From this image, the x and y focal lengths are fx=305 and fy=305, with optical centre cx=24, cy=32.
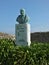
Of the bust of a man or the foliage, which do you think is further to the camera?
the bust of a man

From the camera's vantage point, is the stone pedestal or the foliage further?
the stone pedestal

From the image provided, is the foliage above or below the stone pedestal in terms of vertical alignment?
below

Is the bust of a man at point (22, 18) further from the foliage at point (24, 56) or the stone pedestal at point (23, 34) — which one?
the foliage at point (24, 56)

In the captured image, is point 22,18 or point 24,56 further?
point 22,18

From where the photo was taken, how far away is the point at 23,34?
44.8ft

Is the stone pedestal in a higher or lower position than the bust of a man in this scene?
lower

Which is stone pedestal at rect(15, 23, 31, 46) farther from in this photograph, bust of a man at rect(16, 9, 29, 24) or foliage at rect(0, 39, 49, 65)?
foliage at rect(0, 39, 49, 65)

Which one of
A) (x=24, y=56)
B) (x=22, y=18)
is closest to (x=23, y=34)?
(x=22, y=18)

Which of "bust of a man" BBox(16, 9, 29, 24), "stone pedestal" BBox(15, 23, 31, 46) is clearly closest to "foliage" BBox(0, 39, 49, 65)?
"stone pedestal" BBox(15, 23, 31, 46)

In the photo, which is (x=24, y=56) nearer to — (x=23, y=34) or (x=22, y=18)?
(x=23, y=34)

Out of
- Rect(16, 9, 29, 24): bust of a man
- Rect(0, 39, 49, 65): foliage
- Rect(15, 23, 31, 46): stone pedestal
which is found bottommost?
Rect(0, 39, 49, 65): foliage

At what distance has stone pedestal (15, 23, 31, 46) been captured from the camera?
44.6 feet

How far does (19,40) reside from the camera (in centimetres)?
1387

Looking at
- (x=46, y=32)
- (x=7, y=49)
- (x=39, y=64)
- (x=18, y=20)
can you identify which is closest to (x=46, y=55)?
(x=39, y=64)
